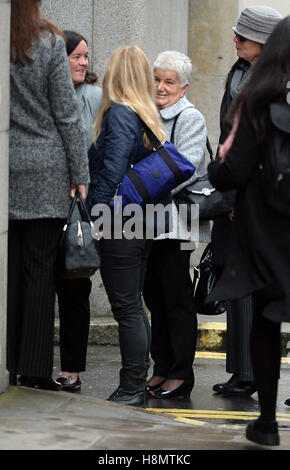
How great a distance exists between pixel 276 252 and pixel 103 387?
2561mm

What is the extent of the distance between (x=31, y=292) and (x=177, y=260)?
117cm

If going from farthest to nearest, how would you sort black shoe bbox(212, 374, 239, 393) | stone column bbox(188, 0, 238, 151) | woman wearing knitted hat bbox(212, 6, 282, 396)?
stone column bbox(188, 0, 238, 151)
black shoe bbox(212, 374, 239, 393)
woman wearing knitted hat bbox(212, 6, 282, 396)

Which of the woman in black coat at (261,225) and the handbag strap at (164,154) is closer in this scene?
the woman in black coat at (261,225)

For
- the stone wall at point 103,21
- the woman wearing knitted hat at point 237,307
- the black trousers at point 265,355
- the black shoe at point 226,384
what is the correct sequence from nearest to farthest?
the black trousers at point 265,355 → the woman wearing knitted hat at point 237,307 → the black shoe at point 226,384 → the stone wall at point 103,21

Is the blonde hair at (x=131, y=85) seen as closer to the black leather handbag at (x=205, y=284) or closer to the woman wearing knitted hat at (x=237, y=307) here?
the woman wearing knitted hat at (x=237, y=307)

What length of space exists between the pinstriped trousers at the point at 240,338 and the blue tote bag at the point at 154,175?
1.00 m

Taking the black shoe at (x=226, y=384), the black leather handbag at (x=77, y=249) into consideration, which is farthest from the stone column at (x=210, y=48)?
the black leather handbag at (x=77, y=249)

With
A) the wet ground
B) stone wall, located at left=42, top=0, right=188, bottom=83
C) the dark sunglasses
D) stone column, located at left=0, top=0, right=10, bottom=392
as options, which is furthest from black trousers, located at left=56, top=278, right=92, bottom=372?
stone wall, located at left=42, top=0, right=188, bottom=83

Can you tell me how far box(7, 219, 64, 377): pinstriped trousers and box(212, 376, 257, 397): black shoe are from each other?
137 centimetres

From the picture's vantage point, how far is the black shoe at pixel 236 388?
22.1 ft

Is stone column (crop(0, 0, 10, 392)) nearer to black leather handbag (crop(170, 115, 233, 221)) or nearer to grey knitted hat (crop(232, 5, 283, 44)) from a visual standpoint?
black leather handbag (crop(170, 115, 233, 221))

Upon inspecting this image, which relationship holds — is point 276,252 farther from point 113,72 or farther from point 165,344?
point 165,344

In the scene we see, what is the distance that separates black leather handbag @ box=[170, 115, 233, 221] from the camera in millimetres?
6594
